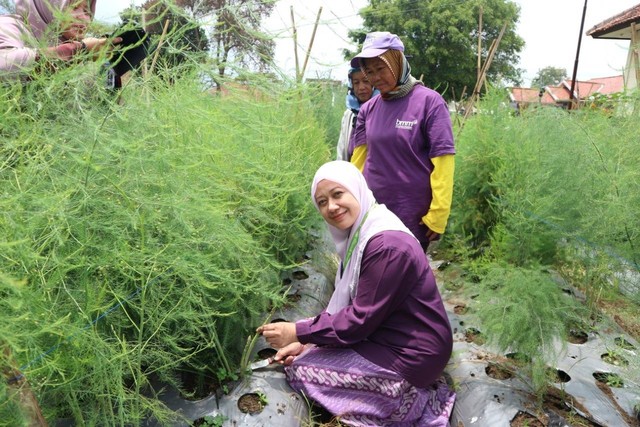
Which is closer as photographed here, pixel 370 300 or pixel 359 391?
pixel 370 300

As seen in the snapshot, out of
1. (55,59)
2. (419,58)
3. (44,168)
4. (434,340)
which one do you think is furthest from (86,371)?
(419,58)

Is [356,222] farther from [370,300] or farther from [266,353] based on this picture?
[266,353]

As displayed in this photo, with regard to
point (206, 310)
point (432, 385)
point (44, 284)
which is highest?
point (44, 284)

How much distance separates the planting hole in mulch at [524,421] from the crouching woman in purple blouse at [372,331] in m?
0.25

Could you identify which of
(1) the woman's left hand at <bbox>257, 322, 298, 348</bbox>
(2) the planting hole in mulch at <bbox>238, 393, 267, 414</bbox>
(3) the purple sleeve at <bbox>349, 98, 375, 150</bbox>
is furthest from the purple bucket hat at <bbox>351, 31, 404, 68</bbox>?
(2) the planting hole in mulch at <bbox>238, 393, 267, 414</bbox>

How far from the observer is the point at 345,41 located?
156 centimetres

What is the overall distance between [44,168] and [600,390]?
218cm

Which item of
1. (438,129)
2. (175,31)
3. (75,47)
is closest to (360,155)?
(438,129)

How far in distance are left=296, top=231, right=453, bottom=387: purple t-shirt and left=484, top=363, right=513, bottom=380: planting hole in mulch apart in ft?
1.22

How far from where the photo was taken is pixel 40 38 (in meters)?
1.58

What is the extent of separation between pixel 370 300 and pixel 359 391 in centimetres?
38

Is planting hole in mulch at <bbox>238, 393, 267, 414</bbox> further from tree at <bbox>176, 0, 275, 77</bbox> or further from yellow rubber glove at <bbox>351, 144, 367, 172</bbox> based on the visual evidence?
yellow rubber glove at <bbox>351, 144, 367, 172</bbox>

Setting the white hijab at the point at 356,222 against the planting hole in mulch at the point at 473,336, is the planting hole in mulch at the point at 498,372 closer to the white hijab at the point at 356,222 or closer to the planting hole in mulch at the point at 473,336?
the planting hole in mulch at the point at 473,336

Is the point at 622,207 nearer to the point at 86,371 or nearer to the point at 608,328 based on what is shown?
the point at 608,328
